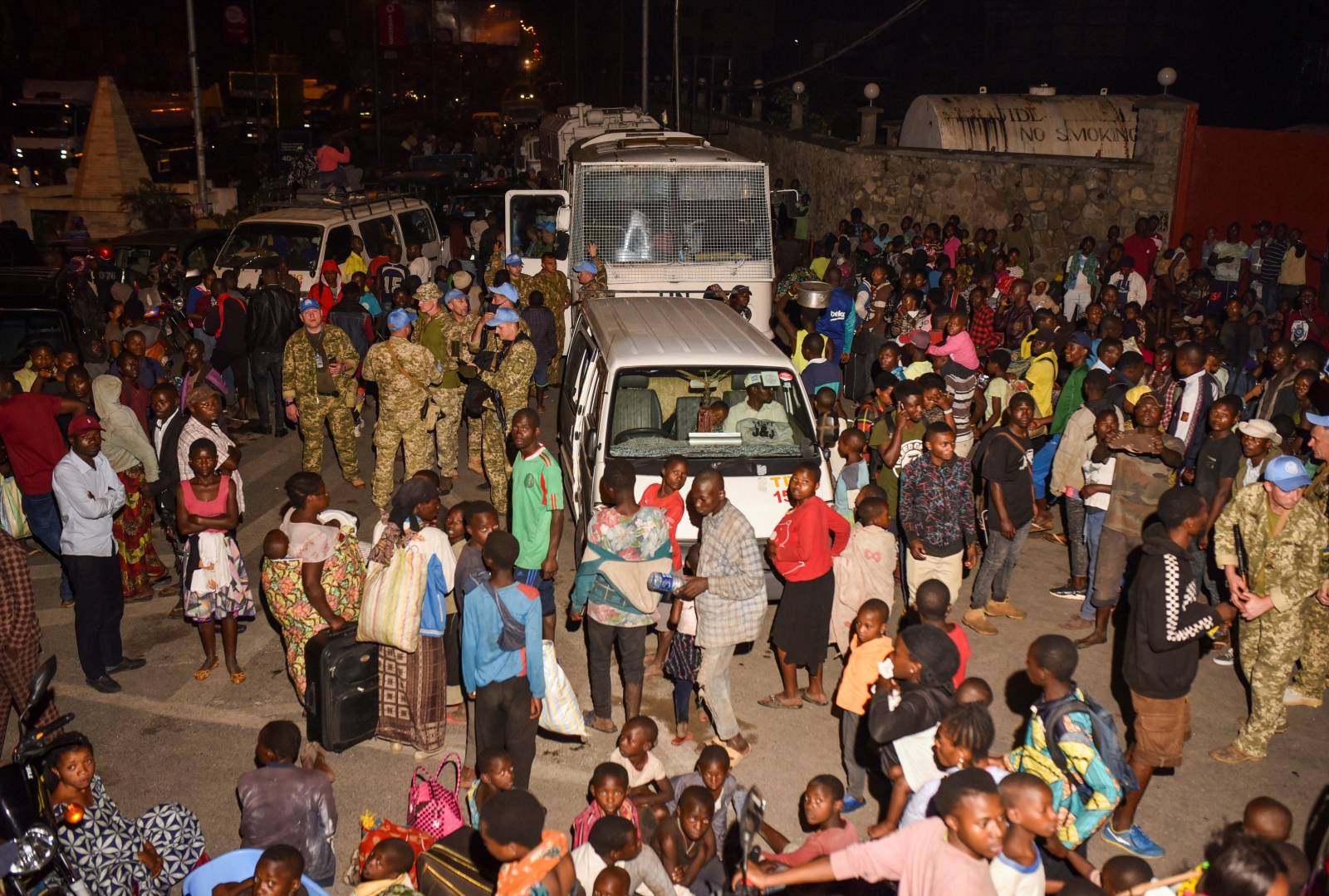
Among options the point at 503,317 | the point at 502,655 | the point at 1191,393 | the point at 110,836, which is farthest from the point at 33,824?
the point at 1191,393

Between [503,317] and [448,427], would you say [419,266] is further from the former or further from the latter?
[503,317]

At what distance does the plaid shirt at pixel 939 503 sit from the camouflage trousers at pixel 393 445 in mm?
4443

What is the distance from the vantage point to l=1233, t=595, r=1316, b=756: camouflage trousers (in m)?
6.32

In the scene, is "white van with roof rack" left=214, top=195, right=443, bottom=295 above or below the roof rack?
below

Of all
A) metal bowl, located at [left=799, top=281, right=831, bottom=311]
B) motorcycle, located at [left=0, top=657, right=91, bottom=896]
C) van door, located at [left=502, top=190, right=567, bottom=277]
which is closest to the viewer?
motorcycle, located at [left=0, top=657, right=91, bottom=896]

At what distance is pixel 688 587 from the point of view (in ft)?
20.0

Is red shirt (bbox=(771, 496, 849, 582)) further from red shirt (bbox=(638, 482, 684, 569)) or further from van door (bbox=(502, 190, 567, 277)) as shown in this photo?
van door (bbox=(502, 190, 567, 277))

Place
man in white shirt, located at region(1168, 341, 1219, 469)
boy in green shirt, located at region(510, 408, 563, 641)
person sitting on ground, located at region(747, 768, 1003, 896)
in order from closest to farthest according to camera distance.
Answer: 1. person sitting on ground, located at region(747, 768, 1003, 896)
2. boy in green shirt, located at region(510, 408, 563, 641)
3. man in white shirt, located at region(1168, 341, 1219, 469)

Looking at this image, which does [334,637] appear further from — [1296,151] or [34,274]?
[1296,151]

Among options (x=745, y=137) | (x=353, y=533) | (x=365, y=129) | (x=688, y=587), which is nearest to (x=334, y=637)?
(x=353, y=533)

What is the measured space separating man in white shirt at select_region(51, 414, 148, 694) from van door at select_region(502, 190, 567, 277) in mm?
7646

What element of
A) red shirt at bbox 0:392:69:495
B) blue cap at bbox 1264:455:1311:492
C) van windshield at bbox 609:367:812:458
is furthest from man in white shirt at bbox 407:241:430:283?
blue cap at bbox 1264:455:1311:492

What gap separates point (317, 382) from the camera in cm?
1002

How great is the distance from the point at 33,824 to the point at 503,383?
557 centimetres
